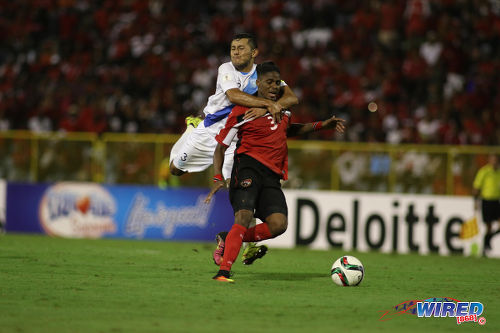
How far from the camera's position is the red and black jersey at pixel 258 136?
9.06 m

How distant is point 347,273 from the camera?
9.08 meters

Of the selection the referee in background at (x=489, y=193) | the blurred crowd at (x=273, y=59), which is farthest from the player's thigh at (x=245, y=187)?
the blurred crowd at (x=273, y=59)

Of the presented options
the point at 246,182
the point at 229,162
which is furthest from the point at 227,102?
the point at 246,182

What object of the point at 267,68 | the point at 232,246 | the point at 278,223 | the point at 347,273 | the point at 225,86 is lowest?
the point at 347,273

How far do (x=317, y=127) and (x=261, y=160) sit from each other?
0.77m

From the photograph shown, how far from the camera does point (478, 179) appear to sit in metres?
17.2

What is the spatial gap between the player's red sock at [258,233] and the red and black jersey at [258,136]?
603mm

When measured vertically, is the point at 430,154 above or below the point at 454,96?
below

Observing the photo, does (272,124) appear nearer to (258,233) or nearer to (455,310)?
(258,233)

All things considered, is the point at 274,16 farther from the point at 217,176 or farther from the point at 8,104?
the point at 217,176

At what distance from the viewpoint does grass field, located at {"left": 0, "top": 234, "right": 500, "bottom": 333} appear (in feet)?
21.0

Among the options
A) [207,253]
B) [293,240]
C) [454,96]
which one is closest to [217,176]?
[207,253]

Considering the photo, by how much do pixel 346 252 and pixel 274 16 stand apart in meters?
9.44

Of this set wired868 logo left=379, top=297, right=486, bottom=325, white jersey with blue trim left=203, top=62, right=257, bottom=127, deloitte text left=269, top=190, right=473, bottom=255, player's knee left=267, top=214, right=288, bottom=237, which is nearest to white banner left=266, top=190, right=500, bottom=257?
deloitte text left=269, top=190, right=473, bottom=255
